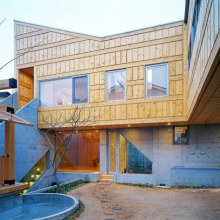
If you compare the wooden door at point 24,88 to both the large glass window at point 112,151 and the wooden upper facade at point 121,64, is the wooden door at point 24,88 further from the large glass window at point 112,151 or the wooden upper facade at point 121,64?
the large glass window at point 112,151

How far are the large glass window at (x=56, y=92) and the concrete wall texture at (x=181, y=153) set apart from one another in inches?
147

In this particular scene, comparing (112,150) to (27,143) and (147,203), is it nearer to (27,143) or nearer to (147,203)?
(27,143)

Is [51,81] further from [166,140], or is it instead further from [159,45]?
[166,140]

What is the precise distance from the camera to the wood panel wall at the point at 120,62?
9.09m

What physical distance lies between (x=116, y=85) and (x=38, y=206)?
578 centimetres

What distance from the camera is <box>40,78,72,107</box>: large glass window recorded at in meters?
11.1

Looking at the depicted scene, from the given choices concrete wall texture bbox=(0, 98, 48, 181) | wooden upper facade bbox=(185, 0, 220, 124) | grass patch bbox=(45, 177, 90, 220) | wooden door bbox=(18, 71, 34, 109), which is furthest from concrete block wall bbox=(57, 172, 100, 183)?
wooden upper facade bbox=(185, 0, 220, 124)

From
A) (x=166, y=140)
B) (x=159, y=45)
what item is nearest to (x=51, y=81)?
(x=159, y=45)

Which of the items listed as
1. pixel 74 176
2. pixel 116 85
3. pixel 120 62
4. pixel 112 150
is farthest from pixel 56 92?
pixel 74 176

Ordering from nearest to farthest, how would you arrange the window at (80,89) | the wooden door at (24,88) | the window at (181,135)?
1. the window at (181,135)
2. the window at (80,89)
3. the wooden door at (24,88)

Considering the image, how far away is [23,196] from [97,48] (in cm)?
685

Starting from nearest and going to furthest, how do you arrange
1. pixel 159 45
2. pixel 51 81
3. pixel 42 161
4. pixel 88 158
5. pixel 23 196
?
pixel 23 196, pixel 159 45, pixel 51 81, pixel 42 161, pixel 88 158

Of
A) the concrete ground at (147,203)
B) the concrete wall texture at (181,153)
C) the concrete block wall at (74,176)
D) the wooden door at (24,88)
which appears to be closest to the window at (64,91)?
the wooden door at (24,88)

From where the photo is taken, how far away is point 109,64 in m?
10.2
